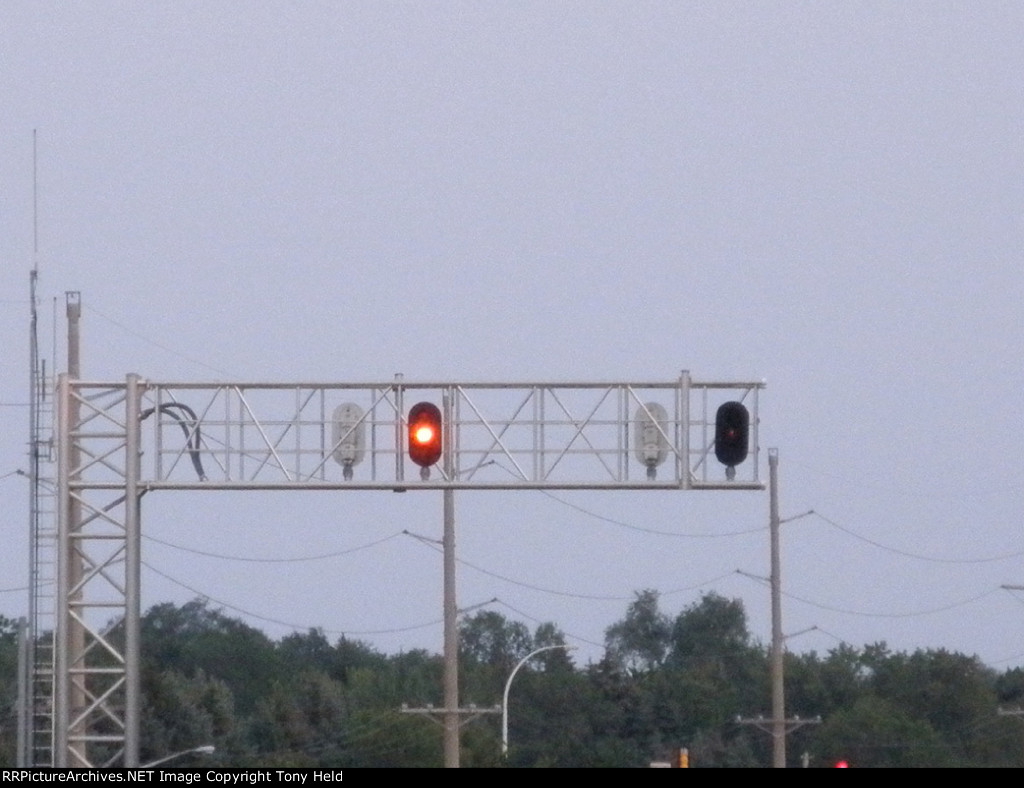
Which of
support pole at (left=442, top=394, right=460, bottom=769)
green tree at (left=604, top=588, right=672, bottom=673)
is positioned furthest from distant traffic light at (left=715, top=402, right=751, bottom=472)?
green tree at (left=604, top=588, right=672, bottom=673)

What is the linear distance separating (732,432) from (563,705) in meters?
37.5

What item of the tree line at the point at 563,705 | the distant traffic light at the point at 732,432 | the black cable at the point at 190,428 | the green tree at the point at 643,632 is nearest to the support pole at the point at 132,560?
the black cable at the point at 190,428

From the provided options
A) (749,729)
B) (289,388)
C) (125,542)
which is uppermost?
(289,388)

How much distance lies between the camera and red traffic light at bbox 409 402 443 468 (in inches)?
795

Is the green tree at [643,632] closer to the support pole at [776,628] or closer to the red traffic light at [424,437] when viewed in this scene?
the support pole at [776,628]

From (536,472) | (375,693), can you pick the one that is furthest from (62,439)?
(375,693)

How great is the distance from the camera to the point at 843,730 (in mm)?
48844

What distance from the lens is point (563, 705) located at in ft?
185

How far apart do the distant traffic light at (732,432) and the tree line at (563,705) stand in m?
18.0

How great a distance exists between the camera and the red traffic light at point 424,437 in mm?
20188

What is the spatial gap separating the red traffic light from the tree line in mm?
17687

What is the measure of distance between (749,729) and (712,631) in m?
17.4

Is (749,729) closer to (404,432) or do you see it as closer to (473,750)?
(473,750)

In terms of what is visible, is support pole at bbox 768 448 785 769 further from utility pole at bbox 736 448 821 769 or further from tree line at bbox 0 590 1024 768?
tree line at bbox 0 590 1024 768
